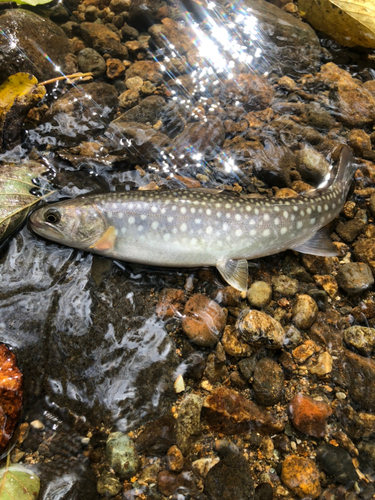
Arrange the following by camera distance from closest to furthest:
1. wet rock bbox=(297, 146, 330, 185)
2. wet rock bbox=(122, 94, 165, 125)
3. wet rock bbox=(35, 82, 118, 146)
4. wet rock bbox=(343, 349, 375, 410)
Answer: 1. wet rock bbox=(343, 349, 375, 410)
2. wet rock bbox=(35, 82, 118, 146)
3. wet rock bbox=(297, 146, 330, 185)
4. wet rock bbox=(122, 94, 165, 125)

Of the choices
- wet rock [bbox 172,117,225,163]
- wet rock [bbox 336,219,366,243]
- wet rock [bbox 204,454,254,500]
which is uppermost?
wet rock [bbox 172,117,225,163]

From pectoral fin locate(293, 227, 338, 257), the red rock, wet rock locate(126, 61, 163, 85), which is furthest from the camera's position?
wet rock locate(126, 61, 163, 85)

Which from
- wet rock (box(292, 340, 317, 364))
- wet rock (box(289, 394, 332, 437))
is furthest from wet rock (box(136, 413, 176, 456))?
wet rock (box(292, 340, 317, 364))

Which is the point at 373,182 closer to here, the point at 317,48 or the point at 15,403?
the point at 317,48

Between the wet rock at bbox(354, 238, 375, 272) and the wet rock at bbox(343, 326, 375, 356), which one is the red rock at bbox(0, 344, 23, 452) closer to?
the wet rock at bbox(343, 326, 375, 356)

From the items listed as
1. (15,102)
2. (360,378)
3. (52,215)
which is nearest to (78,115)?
(15,102)

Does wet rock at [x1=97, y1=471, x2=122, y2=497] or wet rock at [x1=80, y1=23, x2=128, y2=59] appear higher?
wet rock at [x1=80, y1=23, x2=128, y2=59]

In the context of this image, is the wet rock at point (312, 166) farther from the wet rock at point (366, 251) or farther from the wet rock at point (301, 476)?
the wet rock at point (301, 476)

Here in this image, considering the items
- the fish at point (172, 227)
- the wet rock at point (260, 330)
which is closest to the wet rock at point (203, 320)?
the wet rock at point (260, 330)

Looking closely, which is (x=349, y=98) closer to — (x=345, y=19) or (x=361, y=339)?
(x=345, y=19)
